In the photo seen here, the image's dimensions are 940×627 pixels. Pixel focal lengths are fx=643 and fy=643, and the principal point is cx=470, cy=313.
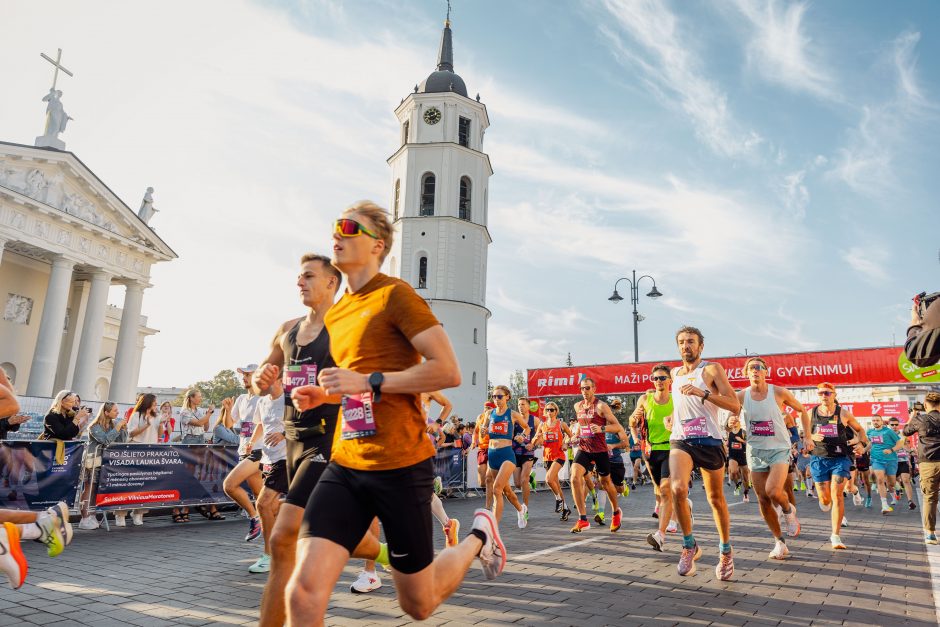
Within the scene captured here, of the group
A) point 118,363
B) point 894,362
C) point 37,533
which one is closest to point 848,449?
point 37,533

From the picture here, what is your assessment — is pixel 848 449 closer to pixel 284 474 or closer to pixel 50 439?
pixel 284 474

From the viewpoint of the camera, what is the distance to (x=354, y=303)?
3020mm

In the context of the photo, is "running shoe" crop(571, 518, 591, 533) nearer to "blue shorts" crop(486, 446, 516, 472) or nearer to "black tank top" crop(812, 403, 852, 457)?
"blue shorts" crop(486, 446, 516, 472)

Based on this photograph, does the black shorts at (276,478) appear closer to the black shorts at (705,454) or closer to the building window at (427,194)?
the black shorts at (705,454)

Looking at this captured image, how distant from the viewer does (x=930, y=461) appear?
30.3ft

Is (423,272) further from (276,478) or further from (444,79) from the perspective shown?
(276,478)

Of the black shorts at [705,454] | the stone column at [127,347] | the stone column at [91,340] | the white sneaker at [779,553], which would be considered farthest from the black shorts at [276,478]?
the stone column at [127,347]

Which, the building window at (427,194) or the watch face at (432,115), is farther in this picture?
the watch face at (432,115)

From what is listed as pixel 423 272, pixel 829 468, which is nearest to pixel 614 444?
pixel 829 468

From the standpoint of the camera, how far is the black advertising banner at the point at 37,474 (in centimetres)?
902

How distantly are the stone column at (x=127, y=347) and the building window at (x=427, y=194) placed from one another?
1997 cm

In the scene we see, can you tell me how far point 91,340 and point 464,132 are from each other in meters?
29.9

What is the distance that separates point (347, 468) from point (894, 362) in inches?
1264

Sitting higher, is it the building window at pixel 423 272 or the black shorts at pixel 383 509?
the building window at pixel 423 272
